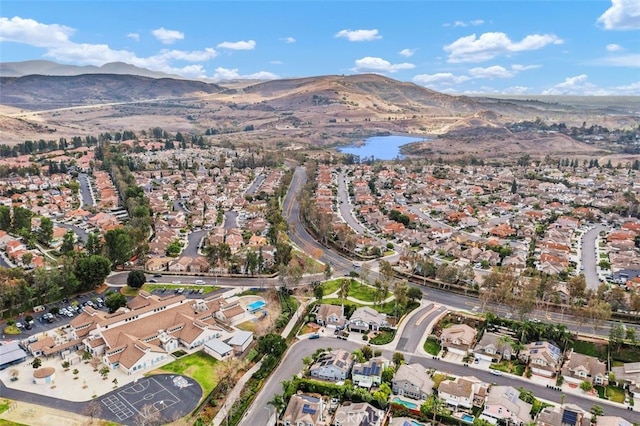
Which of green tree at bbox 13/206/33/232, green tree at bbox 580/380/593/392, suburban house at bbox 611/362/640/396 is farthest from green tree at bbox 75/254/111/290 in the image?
suburban house at bbox 611/362/640/396

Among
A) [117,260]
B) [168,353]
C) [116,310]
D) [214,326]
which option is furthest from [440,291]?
[117,260]

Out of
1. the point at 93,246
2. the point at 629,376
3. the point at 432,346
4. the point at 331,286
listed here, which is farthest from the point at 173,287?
the point at 629,376

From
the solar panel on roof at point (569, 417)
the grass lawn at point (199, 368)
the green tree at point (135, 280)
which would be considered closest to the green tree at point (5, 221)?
the green tree at point (135, 280)

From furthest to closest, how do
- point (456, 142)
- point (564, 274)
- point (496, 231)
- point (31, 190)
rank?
point (456, 142) < point (31, 190) < point (496, 231) < point (564, 274)

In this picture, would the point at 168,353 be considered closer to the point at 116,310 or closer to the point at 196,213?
the point at 116,310

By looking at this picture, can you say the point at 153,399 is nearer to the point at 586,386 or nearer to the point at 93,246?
the point at 93,246

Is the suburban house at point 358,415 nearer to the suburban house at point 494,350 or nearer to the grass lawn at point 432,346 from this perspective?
the grass lawn at point 432,346
